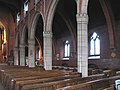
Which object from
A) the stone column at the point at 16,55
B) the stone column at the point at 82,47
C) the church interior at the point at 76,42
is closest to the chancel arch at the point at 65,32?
the church interior at the point at 76,42

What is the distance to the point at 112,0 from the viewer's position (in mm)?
16375

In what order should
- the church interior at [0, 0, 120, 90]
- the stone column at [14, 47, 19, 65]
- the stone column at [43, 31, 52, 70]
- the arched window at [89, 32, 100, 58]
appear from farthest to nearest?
the stone column at [14, 47, 19, 65], the arched window at [89, 32, 100, 58], the stone column at [43, 31, 52, 70], the church interior at [0, 0, 120, 90]

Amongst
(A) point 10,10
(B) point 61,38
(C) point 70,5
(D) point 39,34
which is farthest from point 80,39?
(A) point 10,10

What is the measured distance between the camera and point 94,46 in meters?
20.0

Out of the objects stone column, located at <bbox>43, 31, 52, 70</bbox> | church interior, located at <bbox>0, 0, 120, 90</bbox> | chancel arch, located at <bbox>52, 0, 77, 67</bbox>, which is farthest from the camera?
chancel arch, located at <bbox>52, 0, 77, 67</bbox>

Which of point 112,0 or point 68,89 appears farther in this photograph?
point 112,0

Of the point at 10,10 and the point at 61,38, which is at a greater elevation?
the point at 10,10

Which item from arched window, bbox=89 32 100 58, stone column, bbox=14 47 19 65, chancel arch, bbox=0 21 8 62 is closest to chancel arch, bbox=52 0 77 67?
arched window, bbox=89 32 100 58

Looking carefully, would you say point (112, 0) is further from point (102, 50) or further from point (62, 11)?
point (62, 11)

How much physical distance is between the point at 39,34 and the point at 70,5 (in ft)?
39.2

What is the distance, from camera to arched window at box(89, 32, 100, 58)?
19.3 meters

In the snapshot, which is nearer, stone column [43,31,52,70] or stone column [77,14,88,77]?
stone column [77,14,88,77]

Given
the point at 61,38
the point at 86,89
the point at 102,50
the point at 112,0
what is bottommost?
the point at 86,89

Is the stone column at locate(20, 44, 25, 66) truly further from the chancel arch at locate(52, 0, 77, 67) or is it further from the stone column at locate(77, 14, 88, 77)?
the stone column at locate(77, 14, 88, 77)
